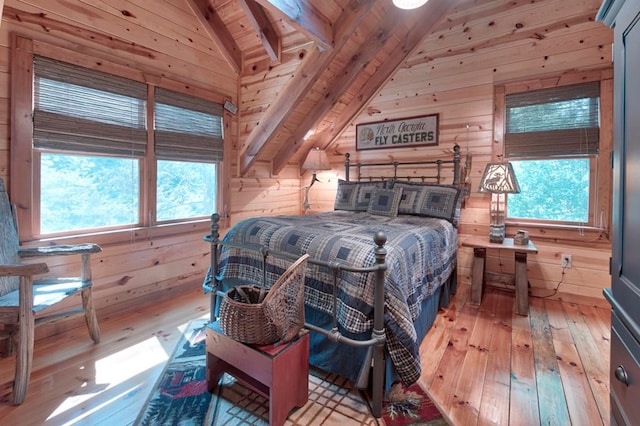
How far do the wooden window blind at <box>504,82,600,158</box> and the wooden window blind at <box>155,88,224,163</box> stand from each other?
2.93 metres

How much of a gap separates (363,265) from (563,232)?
7.86 ft

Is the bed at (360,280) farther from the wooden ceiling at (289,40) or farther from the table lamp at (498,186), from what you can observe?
the wooden ceiling at (289,40)

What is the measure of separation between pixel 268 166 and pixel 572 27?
3294mm

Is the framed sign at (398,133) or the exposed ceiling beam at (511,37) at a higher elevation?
the exposed ceiling beam at (511,37)

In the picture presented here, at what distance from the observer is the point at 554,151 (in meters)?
2.87

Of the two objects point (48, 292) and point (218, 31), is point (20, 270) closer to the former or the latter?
point (48, 292)

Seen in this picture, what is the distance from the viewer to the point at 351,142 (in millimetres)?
4117

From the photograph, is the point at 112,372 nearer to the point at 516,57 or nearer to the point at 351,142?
the point at 351,142

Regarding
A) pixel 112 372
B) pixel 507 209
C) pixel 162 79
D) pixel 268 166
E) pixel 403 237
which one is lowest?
pixel 112 372

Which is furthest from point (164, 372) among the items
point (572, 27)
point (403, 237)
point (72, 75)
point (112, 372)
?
point (572, 27)

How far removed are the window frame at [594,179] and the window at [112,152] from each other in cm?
314

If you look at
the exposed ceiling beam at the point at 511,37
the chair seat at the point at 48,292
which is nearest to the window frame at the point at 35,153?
the chair seat at the point at 48,292

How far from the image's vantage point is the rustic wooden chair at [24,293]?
154 centimetres

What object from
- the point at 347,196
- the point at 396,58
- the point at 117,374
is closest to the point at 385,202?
the point at 347,196
